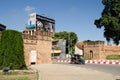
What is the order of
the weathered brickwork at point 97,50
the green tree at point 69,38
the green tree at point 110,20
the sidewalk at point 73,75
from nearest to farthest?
the sidewalk at point 73,75, the green tree at point 110,20, the weathered brickwork at point 97,50, the green tree at point 69,38

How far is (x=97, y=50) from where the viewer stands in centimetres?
6875

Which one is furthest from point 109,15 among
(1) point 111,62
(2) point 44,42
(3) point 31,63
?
(3) point 31,63

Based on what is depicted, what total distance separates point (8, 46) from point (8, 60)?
1.22m

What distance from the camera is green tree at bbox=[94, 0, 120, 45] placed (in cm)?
5190

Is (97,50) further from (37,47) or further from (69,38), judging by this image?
(69,38)

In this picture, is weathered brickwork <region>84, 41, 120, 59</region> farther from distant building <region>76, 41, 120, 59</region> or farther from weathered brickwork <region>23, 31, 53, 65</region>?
weathered brickwork <region>23, 31, 53, 65</region>

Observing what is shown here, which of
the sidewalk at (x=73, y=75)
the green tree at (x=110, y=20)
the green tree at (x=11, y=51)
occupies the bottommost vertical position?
the sidewalk at (x=73, y=75)

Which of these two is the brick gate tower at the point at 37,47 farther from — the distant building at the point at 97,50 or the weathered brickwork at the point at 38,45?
the distant building at the point at 97,50

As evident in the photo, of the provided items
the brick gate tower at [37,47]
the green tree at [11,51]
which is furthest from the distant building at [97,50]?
the green tree at [11,51]

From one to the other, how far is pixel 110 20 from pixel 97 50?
1738 cm

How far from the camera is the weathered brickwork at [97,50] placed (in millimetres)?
68625

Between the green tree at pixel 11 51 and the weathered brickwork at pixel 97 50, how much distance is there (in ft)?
145

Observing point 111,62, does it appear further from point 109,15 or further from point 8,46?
point 8,46

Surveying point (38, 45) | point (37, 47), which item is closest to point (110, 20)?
point (38, 45)
